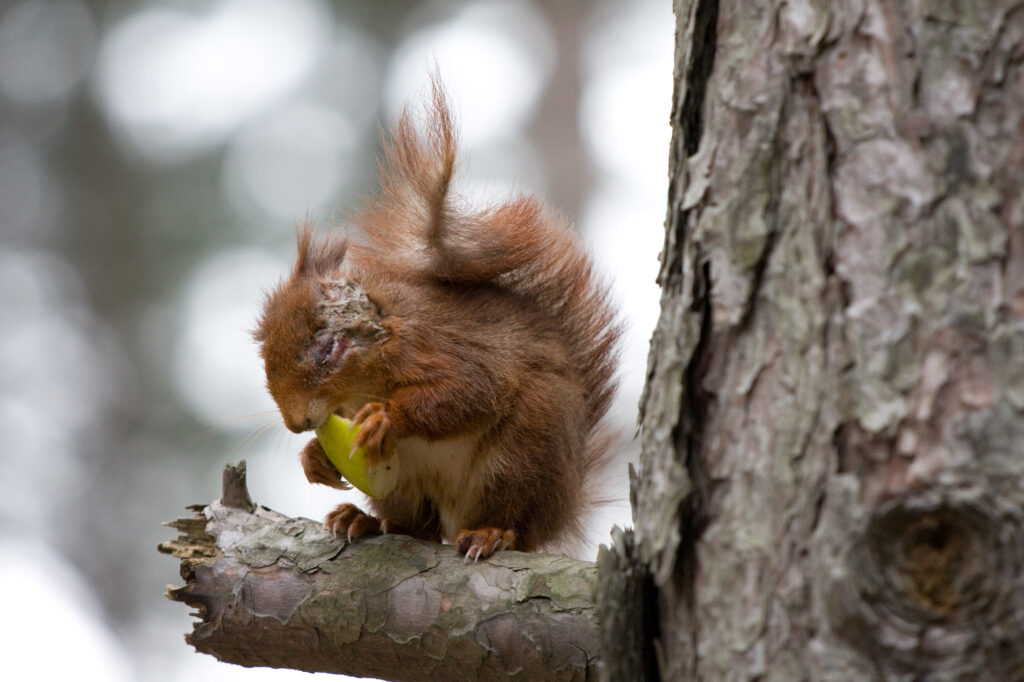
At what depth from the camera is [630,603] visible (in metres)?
1.06

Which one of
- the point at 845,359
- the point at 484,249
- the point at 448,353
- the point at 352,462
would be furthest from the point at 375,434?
the point at 845,359

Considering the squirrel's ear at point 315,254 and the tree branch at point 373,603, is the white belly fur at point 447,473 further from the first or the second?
the squirrel's ear at point 315,254

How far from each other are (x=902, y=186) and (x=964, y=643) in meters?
0.39

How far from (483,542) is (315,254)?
2.69 feet

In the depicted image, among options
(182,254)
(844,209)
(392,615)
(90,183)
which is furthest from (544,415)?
(90,183)

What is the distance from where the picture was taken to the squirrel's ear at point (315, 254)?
219 centimetres

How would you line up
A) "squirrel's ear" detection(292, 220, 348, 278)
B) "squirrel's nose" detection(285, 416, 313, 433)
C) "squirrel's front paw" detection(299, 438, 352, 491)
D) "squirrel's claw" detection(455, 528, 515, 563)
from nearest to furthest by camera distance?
"squirrel's claw" detection(455, 528, 515, 563) < "squirrel's nose" detection(285, 416, 313, 433) < "squirrel's front paw" detection(299, 438, 352, 491) < "squirrel's ear" detection(292, 220, 348, 278)

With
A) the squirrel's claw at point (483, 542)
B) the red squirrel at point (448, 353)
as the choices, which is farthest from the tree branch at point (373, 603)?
the red squirrel at point (448, 353)

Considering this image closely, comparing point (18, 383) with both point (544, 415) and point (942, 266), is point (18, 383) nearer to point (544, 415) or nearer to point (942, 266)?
point (544, 415)

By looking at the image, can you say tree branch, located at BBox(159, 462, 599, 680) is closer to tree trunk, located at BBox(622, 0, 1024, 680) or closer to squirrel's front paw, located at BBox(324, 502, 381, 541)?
squirrel's front paw, located at BBox(324, 502, 381, 541)

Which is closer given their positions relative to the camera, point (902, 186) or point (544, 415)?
point (902, 186)

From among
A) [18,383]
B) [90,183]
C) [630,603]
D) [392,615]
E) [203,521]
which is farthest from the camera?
[90,183]

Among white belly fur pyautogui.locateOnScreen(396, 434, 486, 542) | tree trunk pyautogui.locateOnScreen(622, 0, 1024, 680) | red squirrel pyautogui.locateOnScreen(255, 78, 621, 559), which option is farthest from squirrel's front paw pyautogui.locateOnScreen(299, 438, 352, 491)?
tree trunk pyautogui.locateOnScreen(622, 0, 1024, 680)

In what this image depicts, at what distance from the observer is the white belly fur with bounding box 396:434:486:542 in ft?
6.66
